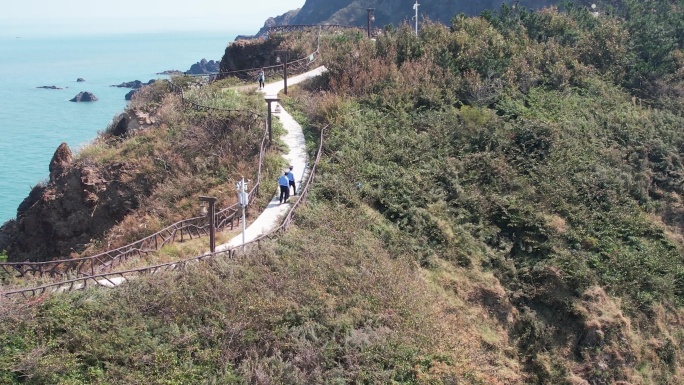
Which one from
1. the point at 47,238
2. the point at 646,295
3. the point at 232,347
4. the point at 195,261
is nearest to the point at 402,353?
the point at 232,347

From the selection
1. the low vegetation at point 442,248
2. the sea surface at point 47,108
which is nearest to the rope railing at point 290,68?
the low vegetation at point 442,248

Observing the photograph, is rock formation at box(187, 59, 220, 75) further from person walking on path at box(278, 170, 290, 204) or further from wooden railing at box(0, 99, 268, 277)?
person walking on path at box(278, 170, 290, 204)

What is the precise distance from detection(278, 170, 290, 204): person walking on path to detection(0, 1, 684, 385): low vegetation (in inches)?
42.1

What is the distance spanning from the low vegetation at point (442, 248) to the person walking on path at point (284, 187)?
3.51 feet

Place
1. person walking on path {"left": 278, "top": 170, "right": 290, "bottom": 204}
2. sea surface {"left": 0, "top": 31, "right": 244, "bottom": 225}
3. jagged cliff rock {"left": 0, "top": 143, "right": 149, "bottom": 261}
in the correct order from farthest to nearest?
1. sea surface {"left": 0, "top": 31, "right": 244, "bottom": 225}
2. jagged cliff rock {"left": 0, "top": 143, "right": 149, "bottom": 261}
3. person walking on path {"left": 278, "top": 170, "right": 290, "bottom": 204}

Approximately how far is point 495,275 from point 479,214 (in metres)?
2.63

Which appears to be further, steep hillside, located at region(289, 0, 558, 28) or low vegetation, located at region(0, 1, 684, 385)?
steep hillside, located at region(289, 0, 558, 28)

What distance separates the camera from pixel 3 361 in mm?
11414

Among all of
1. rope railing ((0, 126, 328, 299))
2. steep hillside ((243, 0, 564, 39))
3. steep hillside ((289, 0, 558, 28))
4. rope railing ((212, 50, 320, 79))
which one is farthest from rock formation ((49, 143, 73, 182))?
steep hillside ((289, 0, 558, 28))

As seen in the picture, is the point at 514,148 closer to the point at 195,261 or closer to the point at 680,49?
the point at 195,261

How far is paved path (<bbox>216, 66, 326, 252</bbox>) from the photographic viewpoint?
56.7ft

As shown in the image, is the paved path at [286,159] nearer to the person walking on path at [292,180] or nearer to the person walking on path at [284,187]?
the person walking on path at [284,187]

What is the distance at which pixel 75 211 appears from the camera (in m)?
23.5

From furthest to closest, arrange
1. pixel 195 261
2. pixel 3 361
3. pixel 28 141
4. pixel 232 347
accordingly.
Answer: pixel 28 141
pixel 195 261
pixel 232 347
pixel 3 361
